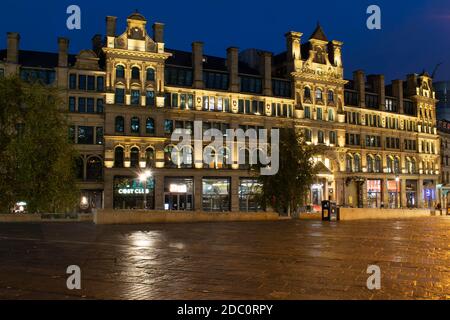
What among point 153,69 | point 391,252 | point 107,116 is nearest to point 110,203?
point 107,116

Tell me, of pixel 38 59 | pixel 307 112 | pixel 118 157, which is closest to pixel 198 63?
pixel 118 157

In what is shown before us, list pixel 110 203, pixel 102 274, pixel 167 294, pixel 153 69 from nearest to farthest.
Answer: pixel 167 294 < pixel 102 274 < pixel 110 203 < pixel 153 69

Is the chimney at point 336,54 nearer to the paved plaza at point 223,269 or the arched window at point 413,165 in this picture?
the arched window at point 413,165

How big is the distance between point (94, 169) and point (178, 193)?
11383mm

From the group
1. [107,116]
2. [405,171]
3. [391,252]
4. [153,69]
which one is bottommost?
[391,252]

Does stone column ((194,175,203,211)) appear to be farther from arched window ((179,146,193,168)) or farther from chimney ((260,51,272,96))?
chimney ((260,51,272,96))

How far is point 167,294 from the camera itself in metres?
9.92

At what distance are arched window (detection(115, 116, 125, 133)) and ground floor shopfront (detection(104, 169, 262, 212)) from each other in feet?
17.4

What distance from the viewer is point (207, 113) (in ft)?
226

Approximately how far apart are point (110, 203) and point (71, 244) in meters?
41.7

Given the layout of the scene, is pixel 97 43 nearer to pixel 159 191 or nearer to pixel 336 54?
pixel 159 191

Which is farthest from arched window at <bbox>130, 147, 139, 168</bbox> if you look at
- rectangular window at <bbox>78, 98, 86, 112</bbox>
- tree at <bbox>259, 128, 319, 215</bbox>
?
tree at <bbox>259, 128, 319, 215</bbox>

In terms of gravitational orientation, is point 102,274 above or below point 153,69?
below
